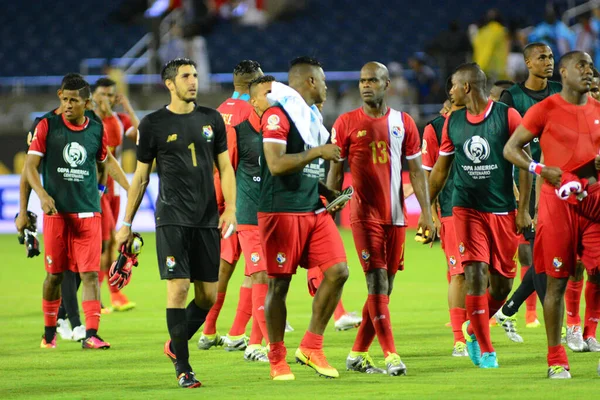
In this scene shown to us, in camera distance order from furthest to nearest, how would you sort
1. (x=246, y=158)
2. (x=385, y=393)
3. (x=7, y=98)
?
(x=7, y=98) < (x=246, y=158) < (x=385, y=393)

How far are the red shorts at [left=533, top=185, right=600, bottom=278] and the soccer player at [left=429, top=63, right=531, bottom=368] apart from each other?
79cm

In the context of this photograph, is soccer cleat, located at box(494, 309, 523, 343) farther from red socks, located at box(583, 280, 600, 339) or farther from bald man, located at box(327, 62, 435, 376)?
bald man, located at box(327, 62, 435, 376)

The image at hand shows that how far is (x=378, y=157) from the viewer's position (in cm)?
874

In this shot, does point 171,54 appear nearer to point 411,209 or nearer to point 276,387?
point 411,209

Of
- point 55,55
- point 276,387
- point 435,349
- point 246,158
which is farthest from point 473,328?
point 55,55

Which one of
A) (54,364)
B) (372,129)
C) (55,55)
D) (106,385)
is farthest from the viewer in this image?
(55,55)

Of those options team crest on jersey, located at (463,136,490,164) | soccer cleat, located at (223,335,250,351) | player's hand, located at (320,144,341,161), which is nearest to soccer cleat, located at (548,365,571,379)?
team crest on jersey, located at (463,136,490,164)

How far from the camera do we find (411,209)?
22.8 meters

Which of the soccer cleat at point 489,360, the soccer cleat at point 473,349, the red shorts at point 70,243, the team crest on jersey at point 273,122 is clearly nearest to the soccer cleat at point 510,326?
the soccer cleat at point 473,349

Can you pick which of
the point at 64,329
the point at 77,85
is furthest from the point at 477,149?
the point at 64,329

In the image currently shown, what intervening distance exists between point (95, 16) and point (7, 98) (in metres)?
7.33

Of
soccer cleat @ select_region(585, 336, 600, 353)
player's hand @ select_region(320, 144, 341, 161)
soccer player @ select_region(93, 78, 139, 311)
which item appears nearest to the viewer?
player's hand @ select_region(320, 144, 341, 161)

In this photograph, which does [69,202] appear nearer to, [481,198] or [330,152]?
[330,152]

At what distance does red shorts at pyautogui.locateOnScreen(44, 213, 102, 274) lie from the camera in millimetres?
10570
